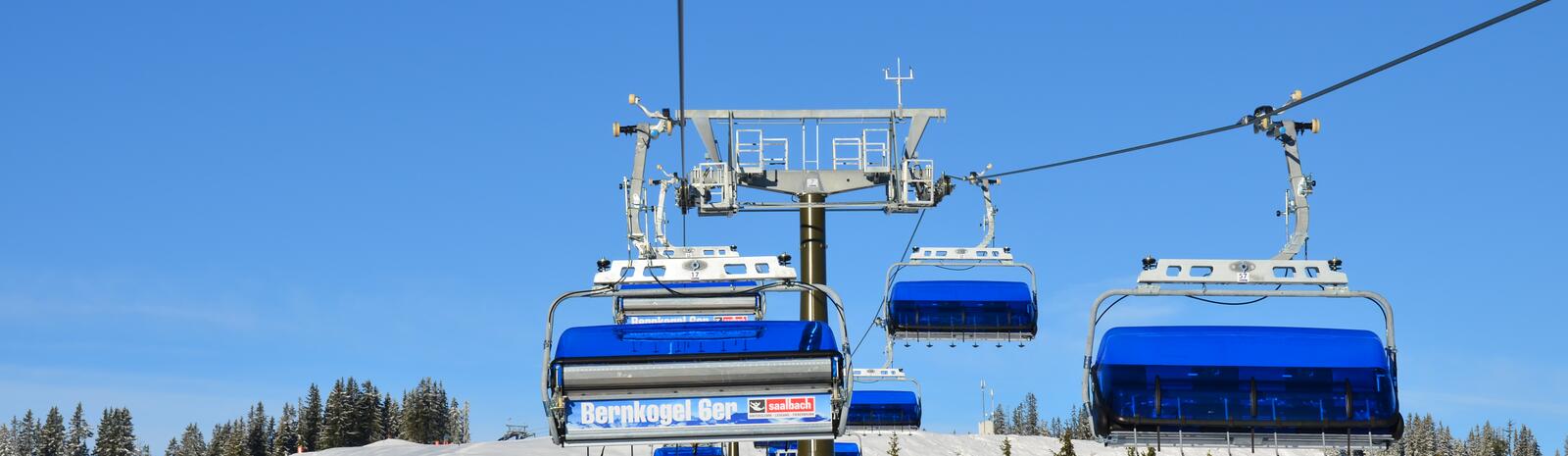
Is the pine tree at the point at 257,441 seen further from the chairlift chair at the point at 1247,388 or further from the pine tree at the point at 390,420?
the chairlift chair at the point at 1247,388

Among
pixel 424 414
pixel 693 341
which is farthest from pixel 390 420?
pixel 693 341

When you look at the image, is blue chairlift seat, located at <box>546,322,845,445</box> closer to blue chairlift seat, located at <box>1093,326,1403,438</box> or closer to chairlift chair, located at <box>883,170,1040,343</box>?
blue chairlift seat, located at <box>1093,326,1403,438</box>

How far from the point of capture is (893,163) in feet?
86.2

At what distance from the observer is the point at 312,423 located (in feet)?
555

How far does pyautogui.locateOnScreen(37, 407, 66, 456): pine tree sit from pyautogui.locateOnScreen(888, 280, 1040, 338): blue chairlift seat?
175 m

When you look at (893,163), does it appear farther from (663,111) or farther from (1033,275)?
(1033,275)

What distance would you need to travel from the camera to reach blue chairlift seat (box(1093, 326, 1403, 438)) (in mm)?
18734

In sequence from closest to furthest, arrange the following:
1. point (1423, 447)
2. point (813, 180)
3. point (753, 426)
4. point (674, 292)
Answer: point (753, 426) < point (674, 292) < point (813, 180) < point (1423, 447)

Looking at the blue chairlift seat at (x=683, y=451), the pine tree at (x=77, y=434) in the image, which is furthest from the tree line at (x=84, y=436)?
the blue chairlift seat at (x=683, y=451)

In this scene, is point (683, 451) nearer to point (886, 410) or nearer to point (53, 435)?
point (886, 410)

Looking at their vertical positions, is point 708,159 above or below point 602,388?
above

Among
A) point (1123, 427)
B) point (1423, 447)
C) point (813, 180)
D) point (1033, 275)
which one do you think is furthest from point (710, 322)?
point (1423, 447)

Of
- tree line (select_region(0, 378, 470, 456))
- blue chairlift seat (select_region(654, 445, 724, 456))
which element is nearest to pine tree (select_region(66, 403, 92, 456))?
tree line (select_region(0, 378, 470, 456))

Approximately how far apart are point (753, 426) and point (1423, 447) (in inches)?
7374
